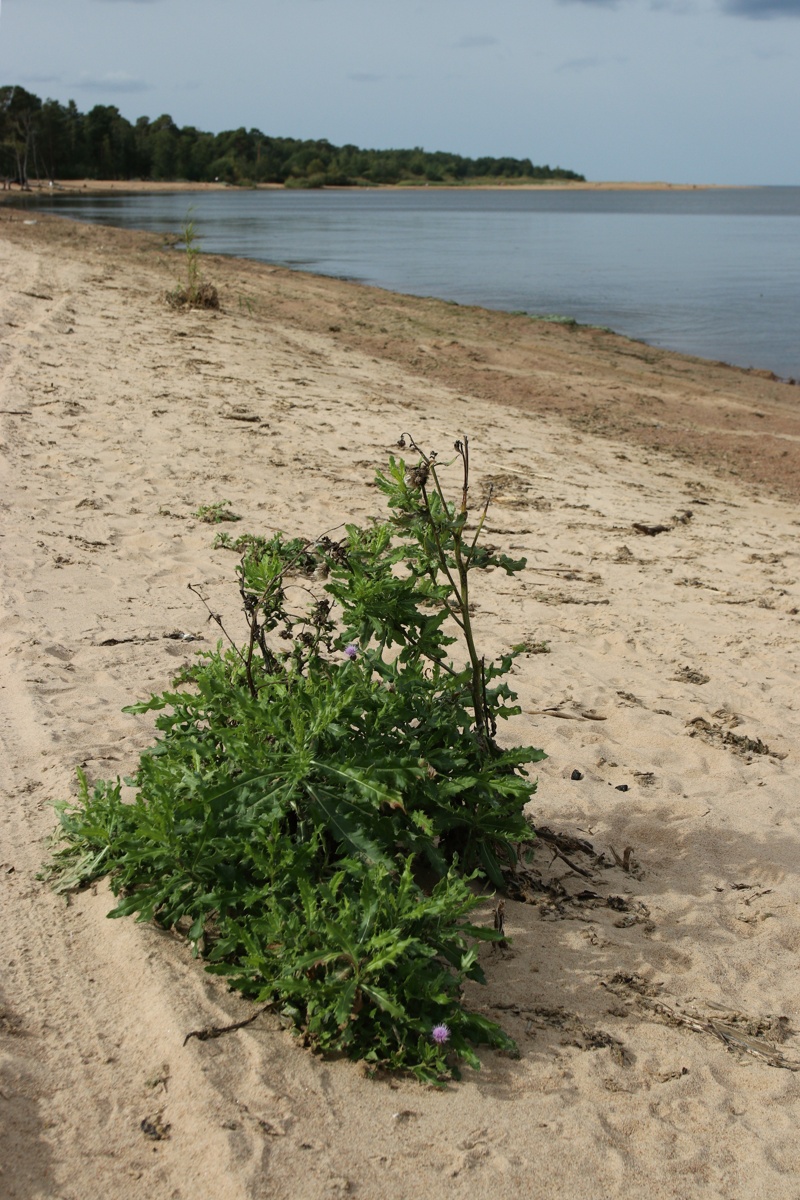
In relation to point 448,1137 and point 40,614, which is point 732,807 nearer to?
point 448,1137

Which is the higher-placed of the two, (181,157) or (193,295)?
(181,157)

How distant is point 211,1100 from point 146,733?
1.51 m

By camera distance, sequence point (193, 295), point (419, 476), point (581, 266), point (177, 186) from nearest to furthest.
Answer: point (419, 476) → point (193, 295) → point (581, 266) → point (177, 186)

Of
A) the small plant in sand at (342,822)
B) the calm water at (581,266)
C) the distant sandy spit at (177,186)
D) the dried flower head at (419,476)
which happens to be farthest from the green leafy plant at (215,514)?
the distant sandy spit at (177,186)

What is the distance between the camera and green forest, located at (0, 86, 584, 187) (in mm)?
74812

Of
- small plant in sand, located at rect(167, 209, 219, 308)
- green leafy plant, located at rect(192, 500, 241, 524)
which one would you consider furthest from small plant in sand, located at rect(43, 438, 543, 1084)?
small plant in sand, located at rect(167, 209, 219, 308)

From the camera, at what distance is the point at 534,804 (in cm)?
334

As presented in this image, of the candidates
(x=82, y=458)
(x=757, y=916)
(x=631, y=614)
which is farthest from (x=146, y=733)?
(x=82, y=458)

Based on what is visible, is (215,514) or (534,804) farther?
(215,514)

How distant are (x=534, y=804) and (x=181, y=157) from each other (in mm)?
111656

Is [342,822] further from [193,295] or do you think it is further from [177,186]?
[177,186]

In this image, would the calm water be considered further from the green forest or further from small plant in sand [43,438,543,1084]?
the green forest

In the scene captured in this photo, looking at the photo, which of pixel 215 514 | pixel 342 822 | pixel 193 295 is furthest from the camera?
pixel 193 295

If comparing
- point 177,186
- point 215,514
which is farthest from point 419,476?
point 177,186
